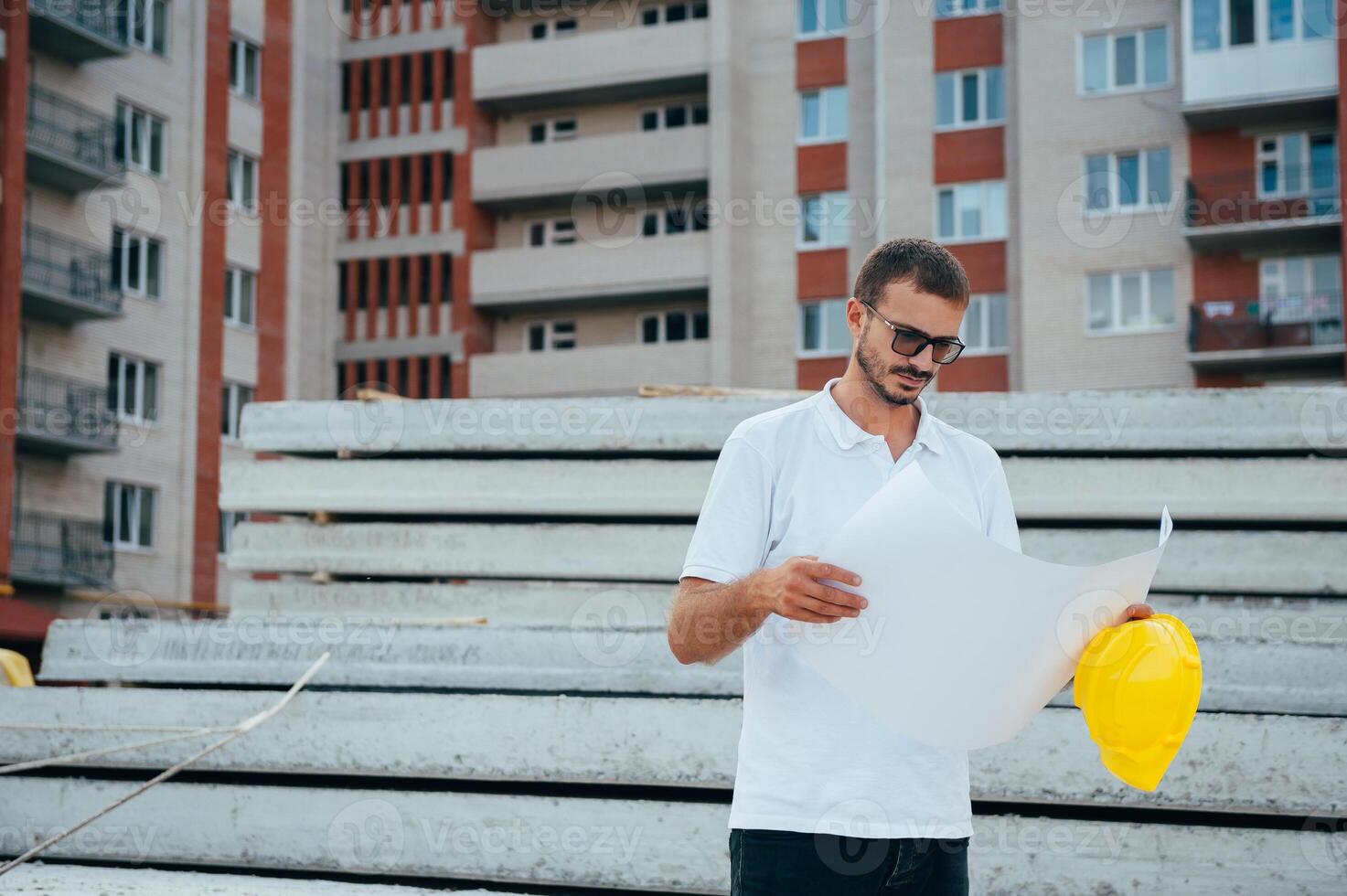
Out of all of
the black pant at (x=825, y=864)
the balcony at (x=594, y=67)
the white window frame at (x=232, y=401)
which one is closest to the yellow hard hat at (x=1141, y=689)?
the black pant at (x=825, y=864)

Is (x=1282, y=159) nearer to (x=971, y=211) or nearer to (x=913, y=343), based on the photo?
(x=971, y=211)

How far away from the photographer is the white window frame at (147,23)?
3369 centimetres

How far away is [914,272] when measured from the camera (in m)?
3.14

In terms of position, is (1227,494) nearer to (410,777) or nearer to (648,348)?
(410,777)

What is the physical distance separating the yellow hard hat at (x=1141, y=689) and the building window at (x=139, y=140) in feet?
109

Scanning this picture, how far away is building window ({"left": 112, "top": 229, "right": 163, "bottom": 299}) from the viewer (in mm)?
33438

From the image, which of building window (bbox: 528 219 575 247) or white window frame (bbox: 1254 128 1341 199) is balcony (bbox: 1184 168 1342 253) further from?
building window (bbox: 528 219 575 247)

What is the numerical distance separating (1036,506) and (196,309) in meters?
32.2

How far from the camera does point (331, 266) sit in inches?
1703

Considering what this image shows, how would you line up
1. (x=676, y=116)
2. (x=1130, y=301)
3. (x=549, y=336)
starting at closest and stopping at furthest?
(x=1130, y=301) → (x=676, y=116) → (x=549, y=336)

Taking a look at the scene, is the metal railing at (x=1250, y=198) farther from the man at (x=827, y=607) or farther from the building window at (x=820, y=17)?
the man at (x=827, y=607)

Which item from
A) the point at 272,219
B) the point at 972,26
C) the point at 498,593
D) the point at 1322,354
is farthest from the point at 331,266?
the point at 498,593

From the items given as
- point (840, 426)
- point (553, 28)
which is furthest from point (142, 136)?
point (840, 426)

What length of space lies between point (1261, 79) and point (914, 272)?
30741 millimetres
